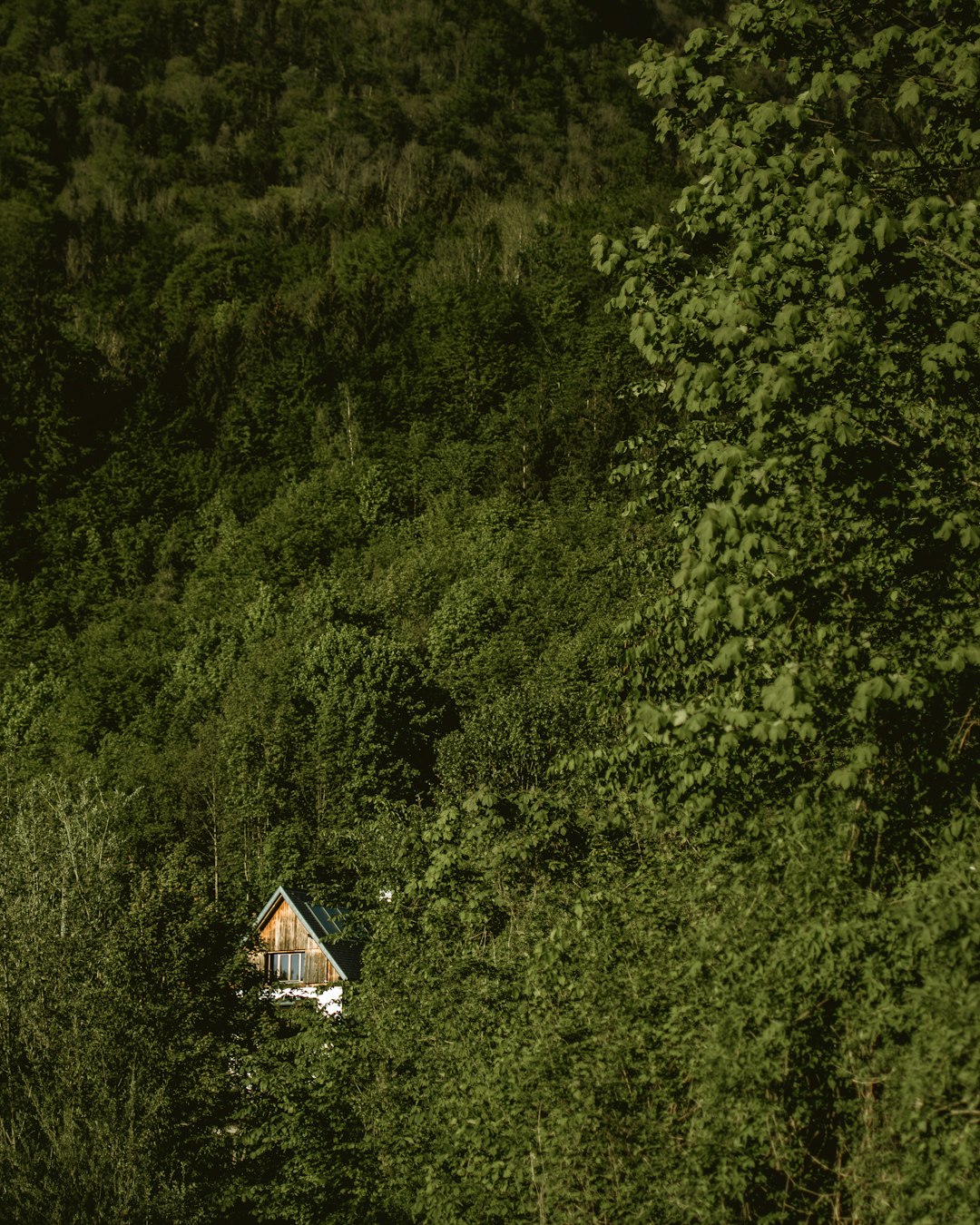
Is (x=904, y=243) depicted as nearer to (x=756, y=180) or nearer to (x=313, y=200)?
(x=756, y=180)

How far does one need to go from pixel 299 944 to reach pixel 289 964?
2.53 ft

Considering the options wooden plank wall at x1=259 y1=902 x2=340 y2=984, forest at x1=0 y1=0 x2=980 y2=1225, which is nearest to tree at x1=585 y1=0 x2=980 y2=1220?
forest at x1=0 y1=0 x2=980 y2=1225

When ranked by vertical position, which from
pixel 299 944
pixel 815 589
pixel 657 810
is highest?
pixel 815 589

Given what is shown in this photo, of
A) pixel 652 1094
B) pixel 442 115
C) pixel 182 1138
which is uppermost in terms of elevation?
pixel 442 115

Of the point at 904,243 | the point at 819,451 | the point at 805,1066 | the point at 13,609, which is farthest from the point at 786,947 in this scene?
the point at 13,609

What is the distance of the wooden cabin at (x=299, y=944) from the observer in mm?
33500

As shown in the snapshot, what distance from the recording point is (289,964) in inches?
1355

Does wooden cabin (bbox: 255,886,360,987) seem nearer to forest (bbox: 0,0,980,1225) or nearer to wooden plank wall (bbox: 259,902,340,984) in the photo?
wooden plank wall (bbox: 259,902,340,984)

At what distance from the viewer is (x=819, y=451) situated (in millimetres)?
7102

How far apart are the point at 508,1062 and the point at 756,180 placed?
6916 millimetres

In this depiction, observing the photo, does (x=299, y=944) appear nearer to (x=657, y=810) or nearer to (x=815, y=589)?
(x=657, y=810)

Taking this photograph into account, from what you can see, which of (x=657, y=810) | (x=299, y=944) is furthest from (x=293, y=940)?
(x=657, y=810)

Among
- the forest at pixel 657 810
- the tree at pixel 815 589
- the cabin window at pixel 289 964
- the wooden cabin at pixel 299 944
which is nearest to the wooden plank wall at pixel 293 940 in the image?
the wooden cabin at pixel 299 944

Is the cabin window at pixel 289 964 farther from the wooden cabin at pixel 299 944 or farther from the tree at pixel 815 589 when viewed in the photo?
the tree at pixel 815 589
